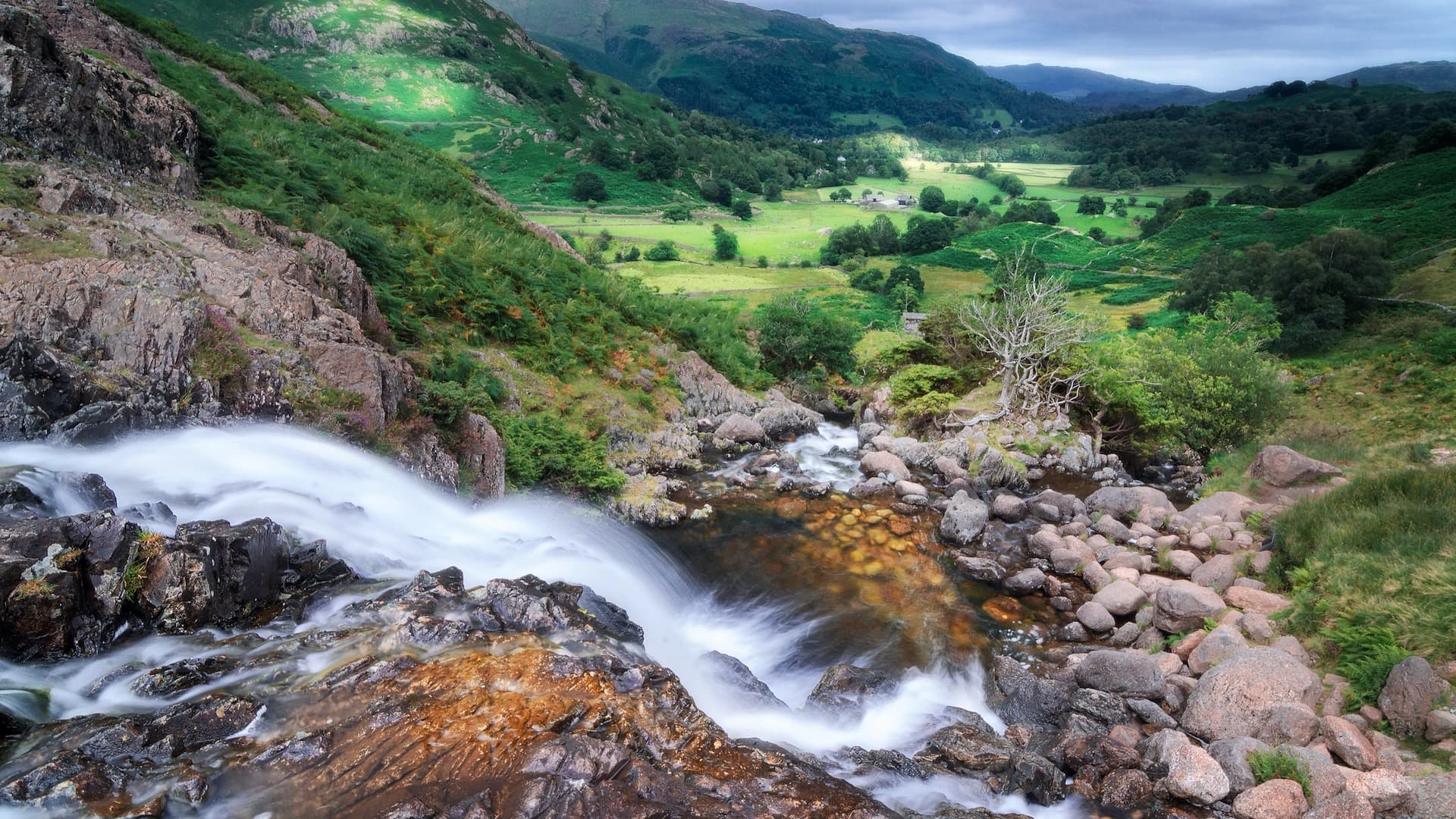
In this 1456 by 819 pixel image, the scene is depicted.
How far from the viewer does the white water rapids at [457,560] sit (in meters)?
9.89

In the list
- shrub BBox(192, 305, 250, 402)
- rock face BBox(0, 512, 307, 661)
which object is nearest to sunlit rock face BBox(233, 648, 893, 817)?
rock face BBox(0, 512, 307, 661)

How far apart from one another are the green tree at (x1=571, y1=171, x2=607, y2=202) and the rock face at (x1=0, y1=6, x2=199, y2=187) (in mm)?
86370

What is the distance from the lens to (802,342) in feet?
116

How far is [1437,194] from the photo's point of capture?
69062 mm

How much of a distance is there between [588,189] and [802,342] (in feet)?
251

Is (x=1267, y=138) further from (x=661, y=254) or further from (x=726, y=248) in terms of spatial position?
(x=661, y=254)

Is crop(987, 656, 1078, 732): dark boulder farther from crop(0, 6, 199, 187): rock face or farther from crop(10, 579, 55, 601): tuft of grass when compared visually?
crop(0, 6, 199, 187): rock face

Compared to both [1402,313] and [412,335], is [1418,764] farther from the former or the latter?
[1402,313]

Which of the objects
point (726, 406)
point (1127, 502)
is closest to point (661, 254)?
point (726, 406)

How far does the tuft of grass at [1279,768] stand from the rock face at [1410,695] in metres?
2.20

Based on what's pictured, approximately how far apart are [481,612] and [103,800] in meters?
4.22

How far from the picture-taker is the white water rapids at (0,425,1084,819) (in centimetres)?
989

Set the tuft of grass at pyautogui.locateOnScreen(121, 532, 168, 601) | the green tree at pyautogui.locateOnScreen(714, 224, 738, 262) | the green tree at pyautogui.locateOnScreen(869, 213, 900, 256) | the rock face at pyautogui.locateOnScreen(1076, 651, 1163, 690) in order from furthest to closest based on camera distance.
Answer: the green tree at pyautogui.locateOnScreen(869, 213, 900, 256) → the green tree at pyautogui.locateOnScreen(714, 224, 738, 262) → the rock face at pyautogui.locateOnScreen(1076, 651, 1163, 690) → the tuft of grass at pyautogui.locateOnScreen(121, 532, 168, 601)

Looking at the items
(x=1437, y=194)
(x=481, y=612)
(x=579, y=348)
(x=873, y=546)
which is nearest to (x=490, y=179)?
(x=579, y=348)
